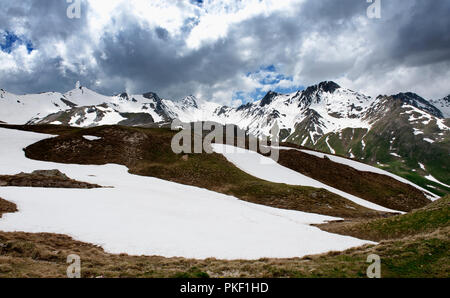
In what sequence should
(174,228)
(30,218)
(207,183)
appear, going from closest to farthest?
(30,218) < (174,228) < (207,183)

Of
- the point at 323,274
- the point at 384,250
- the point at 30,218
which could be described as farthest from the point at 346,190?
the point at 30,218

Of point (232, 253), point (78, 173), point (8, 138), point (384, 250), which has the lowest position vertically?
point (232, 253)

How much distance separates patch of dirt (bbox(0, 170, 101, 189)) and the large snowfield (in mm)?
3211

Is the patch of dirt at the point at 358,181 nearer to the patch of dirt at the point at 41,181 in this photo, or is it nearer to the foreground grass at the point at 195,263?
the patch of dirt at the point at 41,181

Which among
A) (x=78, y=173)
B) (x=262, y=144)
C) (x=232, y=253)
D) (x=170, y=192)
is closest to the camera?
(x=232, y=253)

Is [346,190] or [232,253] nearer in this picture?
[232,253]

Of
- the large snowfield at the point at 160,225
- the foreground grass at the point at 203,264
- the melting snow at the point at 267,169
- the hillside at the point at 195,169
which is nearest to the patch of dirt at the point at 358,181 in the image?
the hillside at the point at 195,169

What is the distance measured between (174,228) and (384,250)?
17.0m

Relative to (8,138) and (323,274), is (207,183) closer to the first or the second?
(323,274)

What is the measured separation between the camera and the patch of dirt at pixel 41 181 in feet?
106

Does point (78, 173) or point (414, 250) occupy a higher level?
point (78, 173)

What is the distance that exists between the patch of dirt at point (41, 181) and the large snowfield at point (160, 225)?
3211 millimetres

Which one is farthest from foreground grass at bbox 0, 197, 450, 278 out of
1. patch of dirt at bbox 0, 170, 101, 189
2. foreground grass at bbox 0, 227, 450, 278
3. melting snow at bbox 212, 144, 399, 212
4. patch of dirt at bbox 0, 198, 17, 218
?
melting snow at bbox 212, 144, 399, 212

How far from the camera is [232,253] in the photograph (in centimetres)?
1873
